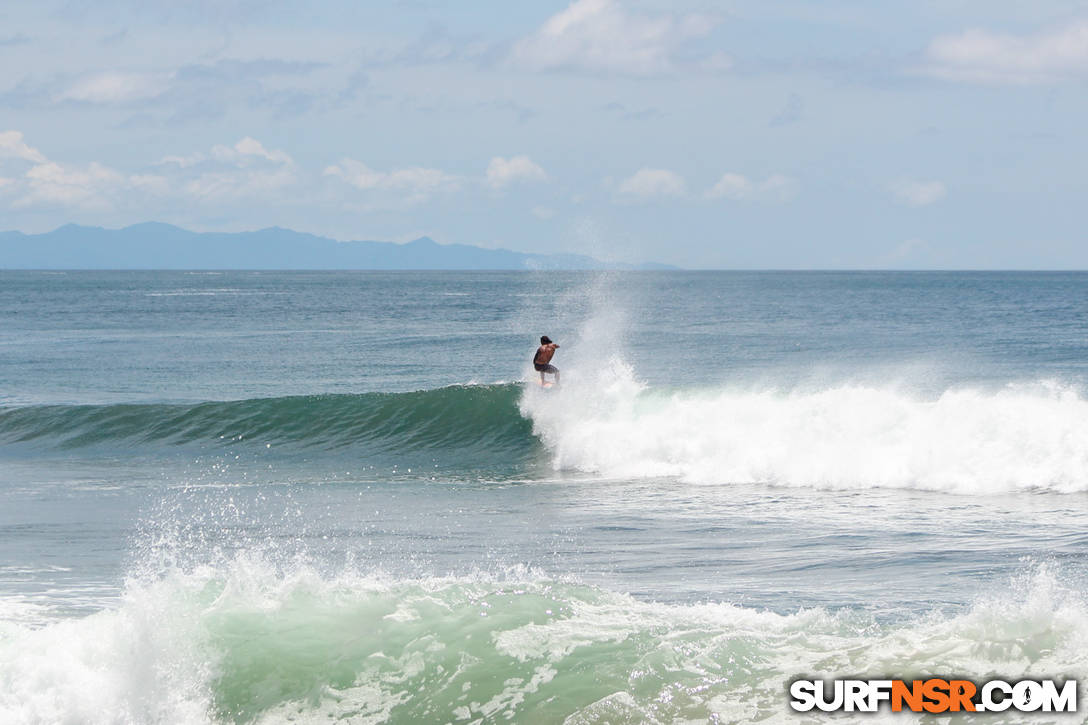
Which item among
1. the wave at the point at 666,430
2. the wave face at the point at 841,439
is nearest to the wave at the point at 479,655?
the wave face at the point at 841,439

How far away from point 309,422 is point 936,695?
19.2m

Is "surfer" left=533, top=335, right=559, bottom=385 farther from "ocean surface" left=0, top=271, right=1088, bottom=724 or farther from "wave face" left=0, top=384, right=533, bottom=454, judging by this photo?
"wave face" left=0, top=384, right=533, bottom=454

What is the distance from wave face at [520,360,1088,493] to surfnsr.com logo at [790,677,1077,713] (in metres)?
9.55

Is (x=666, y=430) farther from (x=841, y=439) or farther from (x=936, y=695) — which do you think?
(x=936, y=695)

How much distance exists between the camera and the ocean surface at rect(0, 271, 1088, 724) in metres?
7.99

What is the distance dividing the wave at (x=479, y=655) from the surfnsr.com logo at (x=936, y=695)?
121 mm

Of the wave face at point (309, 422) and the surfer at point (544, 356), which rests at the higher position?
the surfer at point (544, 356)

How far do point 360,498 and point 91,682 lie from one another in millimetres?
9046

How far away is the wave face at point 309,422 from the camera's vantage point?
23641 mm

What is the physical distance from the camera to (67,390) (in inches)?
1272

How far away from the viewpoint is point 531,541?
13.3m

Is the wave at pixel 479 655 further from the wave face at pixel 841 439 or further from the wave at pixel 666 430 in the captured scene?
the wave at pixel 666 430

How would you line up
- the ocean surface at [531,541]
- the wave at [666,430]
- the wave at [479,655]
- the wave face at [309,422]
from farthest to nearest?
the wave face at [309,422] < the wave at [666,430] < the ocean surface at [531,541] < the wave at [479,655]

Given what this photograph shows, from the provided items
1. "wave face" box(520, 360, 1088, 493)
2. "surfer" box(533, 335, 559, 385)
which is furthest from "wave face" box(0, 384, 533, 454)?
"wave face" box(520, 360, 1088, 493)
